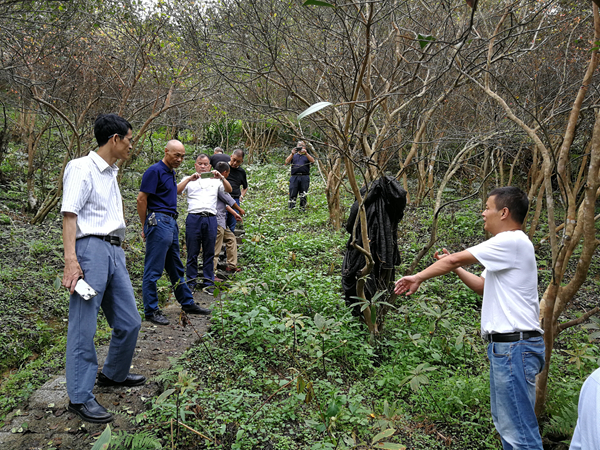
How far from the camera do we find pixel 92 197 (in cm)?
281

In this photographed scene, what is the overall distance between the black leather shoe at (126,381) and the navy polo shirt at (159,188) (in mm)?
1724

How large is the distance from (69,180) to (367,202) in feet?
8.90

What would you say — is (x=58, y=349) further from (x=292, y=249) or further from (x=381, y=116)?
(x=381, y=116)

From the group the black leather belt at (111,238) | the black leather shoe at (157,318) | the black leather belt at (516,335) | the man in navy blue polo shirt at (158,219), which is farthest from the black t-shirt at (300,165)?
the black leather belt at (516,335)

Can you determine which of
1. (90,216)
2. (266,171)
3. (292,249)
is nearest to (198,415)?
(90,216)

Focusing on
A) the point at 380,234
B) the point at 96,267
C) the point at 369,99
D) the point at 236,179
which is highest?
the point at 369,99

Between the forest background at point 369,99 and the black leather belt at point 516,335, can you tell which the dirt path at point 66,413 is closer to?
the forest background at point 369,99

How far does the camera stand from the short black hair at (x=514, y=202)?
2459 mm

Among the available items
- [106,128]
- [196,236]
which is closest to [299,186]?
[196,236]

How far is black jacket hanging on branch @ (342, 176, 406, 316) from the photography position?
4242 mm

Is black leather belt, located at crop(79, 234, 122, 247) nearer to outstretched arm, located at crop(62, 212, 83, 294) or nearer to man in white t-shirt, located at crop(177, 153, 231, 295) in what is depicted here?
outstretched arm, located at crop(62, 212, 83, 294)

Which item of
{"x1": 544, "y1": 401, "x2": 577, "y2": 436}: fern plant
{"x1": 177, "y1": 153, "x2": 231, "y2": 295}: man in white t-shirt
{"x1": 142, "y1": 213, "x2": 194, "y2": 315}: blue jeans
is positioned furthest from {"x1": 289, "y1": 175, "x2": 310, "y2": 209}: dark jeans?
{"x1": 544, "y1": 401, "x2": 577, "y2": 436}: fern plant

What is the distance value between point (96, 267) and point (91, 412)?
88cm

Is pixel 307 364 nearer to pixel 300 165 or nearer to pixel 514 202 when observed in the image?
pixel 514 202
